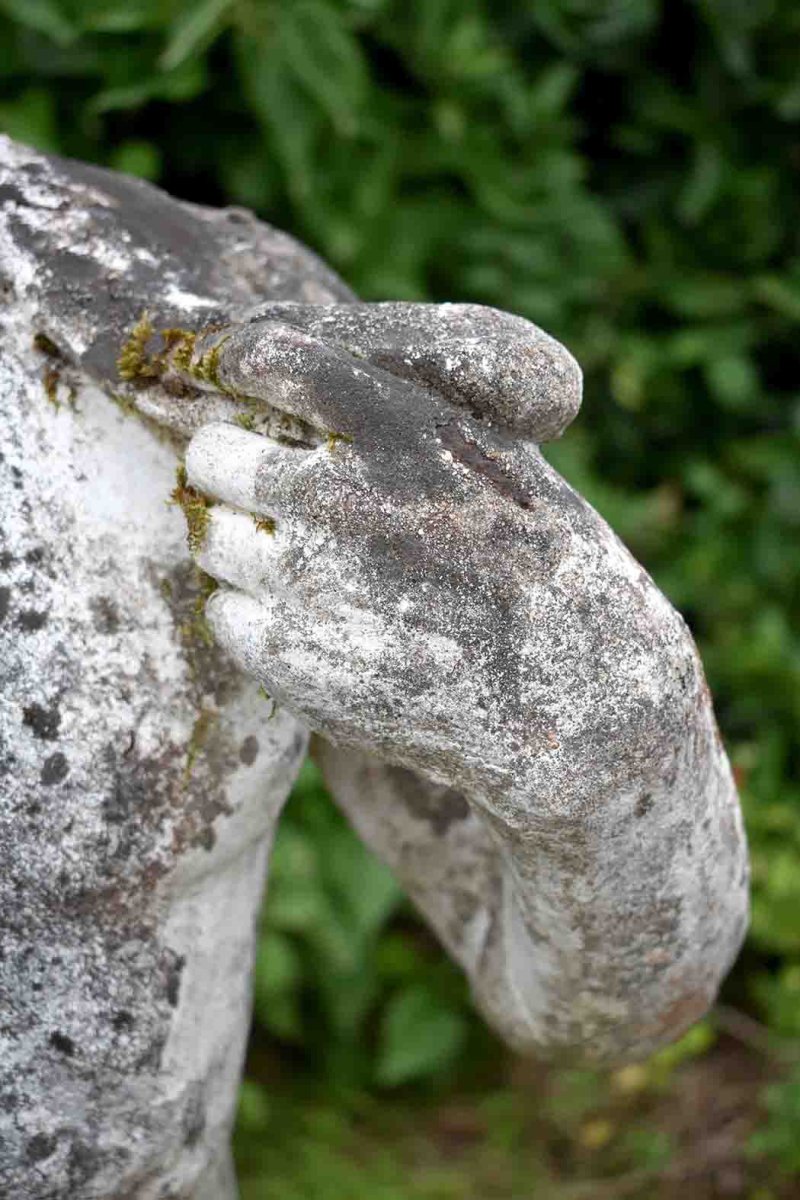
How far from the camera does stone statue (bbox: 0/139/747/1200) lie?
0.79 meters

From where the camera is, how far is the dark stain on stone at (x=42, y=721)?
2.87 ft

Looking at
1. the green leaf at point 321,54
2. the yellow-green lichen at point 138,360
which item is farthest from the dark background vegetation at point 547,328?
the yellow-green lichen at point 138,360

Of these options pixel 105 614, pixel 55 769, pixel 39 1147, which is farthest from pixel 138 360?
pixel 39 1147

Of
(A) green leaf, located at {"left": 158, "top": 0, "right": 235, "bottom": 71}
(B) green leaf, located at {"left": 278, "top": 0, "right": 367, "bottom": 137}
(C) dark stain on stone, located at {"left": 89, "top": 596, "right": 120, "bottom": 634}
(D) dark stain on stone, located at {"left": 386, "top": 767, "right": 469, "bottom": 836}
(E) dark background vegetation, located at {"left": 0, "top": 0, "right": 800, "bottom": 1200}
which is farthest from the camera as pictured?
(E) dark background vegetation, located at {"left": 0, "top": 0, "right": 800, "bottom": 1200}

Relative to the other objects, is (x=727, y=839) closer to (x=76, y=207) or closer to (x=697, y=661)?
(x=697, y=661)

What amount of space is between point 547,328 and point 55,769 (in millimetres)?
1874

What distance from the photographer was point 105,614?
900 millimetres

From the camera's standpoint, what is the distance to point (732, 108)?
257 centimetres

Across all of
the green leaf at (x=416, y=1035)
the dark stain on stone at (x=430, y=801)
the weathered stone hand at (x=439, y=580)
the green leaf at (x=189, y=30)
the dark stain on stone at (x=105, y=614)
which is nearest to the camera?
the weathered stone hand at (x=439, y=580)

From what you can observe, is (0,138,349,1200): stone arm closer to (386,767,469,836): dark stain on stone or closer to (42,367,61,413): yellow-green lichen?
(42,367,61,413): yellow-green lichen

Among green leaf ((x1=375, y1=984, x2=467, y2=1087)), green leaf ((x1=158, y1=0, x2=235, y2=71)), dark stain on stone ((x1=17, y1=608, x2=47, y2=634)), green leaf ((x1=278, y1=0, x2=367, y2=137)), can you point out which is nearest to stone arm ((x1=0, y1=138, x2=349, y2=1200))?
dark stain on stone ((x1=17, y1=608, x2=47, y2=634))

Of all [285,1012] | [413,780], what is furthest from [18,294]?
[285,1012]

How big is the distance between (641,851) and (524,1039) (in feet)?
1.10

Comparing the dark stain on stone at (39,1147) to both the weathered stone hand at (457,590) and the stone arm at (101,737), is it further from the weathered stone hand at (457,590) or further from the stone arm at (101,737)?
the weathered stone hand at (457,590)
